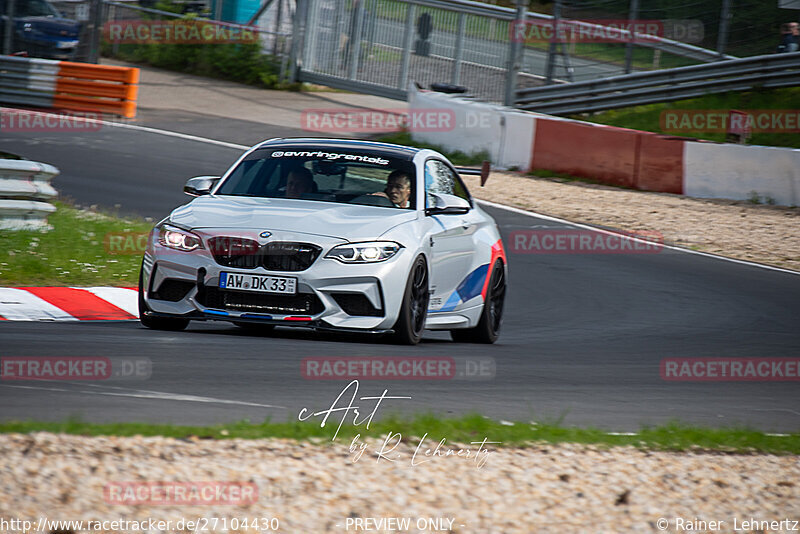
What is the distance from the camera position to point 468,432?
219 inches

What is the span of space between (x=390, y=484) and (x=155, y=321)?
365cm

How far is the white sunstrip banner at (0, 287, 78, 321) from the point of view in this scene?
8.49m

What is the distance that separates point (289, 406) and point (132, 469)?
1.49 meters

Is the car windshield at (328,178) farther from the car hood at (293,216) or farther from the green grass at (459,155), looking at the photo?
the green grass at (459,155)

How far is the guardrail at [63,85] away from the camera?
74.9 feet

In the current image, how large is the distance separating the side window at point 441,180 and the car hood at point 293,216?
75 cm

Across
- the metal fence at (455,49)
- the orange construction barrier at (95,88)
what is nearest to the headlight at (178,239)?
the metal fence at (455,49)

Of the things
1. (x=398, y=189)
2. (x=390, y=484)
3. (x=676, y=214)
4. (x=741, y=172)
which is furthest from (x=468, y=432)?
(x=741, y=172)

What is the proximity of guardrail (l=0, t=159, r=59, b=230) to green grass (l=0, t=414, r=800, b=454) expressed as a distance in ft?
19.9

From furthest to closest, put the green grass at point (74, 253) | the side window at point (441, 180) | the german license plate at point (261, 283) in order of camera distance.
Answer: the green grass at point (74, 253) < the side window at point (441, 180) < the german license plate at point (261, 283)

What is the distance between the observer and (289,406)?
587 centimetres

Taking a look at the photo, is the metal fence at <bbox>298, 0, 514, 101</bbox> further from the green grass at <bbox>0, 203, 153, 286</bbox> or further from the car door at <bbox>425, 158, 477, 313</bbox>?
the car door at <bbox>425, 158, 477, 313</bbox>

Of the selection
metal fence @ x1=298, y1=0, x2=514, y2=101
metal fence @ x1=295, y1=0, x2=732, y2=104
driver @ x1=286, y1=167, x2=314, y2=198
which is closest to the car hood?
driver @ x1=286, y1=167, x2=314, y2=198

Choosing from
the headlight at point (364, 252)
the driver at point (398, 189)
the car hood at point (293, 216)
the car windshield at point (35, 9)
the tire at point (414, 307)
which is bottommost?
the tire at point (414, 307)
